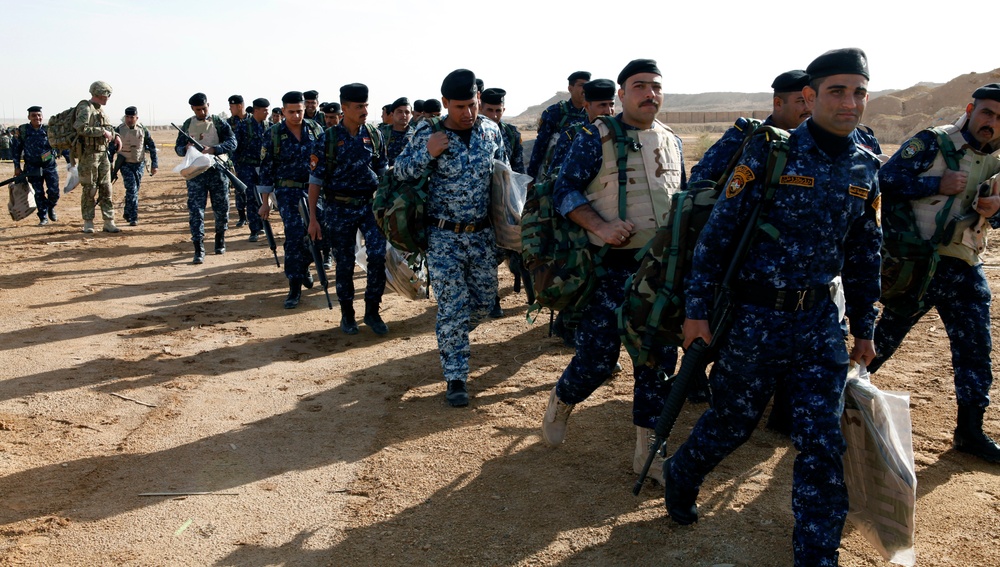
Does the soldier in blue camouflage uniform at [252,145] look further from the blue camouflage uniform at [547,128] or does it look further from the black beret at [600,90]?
the black beret at [600,90]

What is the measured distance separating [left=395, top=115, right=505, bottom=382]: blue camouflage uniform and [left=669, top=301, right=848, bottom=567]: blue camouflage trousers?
2.69 m

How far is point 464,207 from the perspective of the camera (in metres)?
5.73

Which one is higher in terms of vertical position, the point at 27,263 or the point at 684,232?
the point at 684,232

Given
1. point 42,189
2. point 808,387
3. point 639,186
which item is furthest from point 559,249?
point 42,189

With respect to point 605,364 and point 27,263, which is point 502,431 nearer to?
point 605,364

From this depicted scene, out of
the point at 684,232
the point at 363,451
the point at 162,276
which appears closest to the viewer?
the point at 684,232

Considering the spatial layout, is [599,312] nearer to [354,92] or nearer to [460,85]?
[460,85]

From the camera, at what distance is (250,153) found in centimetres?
1340

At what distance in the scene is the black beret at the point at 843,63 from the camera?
10.5 feet

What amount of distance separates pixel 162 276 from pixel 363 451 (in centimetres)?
691

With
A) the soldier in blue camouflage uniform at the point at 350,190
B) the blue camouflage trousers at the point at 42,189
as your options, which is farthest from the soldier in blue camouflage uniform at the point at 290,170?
the blue camouflage trousers at the point at 42,189

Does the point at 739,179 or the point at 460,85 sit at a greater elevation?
the point at 460,85

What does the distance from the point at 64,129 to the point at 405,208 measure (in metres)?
10.4

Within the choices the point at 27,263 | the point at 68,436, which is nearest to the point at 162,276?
the point at 27,263
